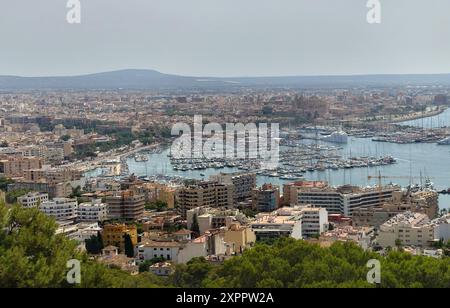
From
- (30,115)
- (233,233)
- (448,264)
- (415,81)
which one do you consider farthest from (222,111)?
(448,264)

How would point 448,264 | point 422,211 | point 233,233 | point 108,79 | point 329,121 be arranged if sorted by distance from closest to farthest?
point 448,264, point 233,233, point 422,211, point 329,121, point 108,79

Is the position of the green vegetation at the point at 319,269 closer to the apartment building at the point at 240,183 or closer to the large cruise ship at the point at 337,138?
the apartment building at the point at 240,183

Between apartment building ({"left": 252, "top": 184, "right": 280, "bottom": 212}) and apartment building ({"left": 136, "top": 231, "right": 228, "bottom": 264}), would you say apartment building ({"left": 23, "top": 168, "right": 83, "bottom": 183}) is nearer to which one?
apartment building ({"left": 252, "top": 184, "right": 280, "bottom": 212})

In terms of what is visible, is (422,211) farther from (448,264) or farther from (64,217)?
(448,264)

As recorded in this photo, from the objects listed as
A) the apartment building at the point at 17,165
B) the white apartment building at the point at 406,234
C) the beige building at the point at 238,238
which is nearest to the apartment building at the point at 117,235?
the beige building at the point at 238,238

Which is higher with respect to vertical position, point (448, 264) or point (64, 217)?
point (448, 264)

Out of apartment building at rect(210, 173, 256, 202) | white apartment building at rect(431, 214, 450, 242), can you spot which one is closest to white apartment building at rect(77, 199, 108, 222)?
apartment building at rect(210, 173, 256, 202)

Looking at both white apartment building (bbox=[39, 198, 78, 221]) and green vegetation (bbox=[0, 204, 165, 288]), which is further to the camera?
white apartment building (bbox=[39, 198, 78, 221])
